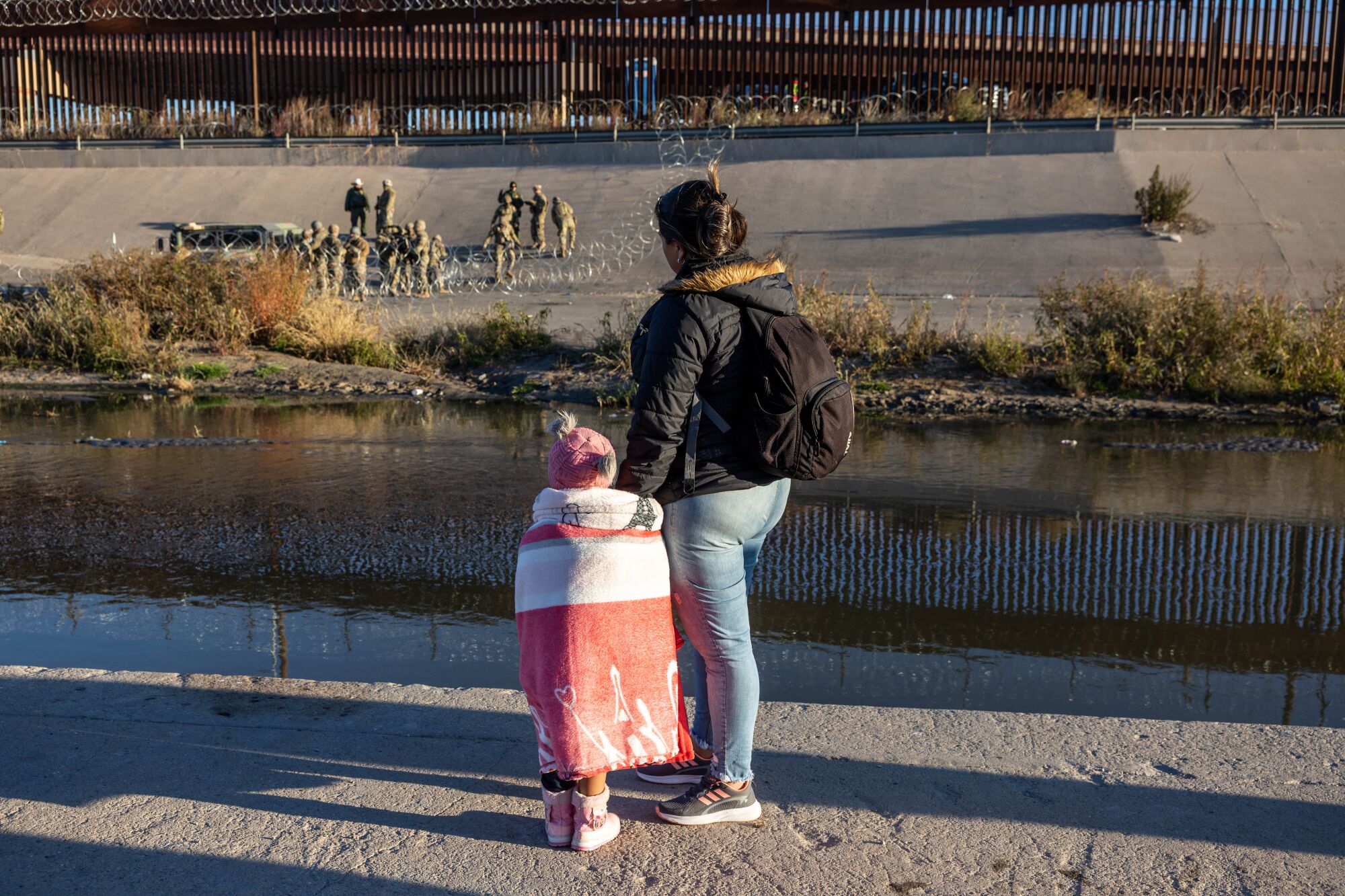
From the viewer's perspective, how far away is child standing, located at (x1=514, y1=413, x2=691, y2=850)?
3121mm

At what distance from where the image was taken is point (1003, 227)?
23.2 meters

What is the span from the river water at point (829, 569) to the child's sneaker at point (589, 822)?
1.66m

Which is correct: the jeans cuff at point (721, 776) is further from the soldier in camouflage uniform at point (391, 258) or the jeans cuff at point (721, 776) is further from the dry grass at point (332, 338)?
the soldier in camouflage uniform at point (391, 258)

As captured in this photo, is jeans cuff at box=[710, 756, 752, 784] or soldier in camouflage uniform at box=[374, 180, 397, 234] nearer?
jeans cuff at box=[710, 756, 752, 784]

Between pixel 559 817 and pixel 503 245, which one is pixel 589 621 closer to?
pixel 559 817

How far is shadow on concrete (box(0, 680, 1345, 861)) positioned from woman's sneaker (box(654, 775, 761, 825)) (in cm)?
13

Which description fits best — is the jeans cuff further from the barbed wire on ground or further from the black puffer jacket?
the barbed wire on ground

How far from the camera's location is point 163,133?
33406 millimetres

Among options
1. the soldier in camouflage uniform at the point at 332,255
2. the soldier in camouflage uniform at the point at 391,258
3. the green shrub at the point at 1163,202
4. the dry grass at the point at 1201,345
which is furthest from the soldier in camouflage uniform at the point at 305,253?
the green shrub at the point at 1163,202

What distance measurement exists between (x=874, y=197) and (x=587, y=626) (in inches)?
932

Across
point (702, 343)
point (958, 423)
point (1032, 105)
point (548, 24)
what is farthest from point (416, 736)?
point (548, 24)

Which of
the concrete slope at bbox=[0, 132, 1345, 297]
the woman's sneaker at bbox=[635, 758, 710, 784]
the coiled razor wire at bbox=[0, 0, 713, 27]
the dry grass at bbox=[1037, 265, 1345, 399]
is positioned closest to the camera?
the woman's sneaker at bbox=[635, 758, 710, 784]

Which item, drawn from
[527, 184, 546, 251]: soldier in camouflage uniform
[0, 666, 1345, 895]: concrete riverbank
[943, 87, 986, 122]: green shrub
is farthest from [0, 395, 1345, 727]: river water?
[943, 87, 986, 122]: green shrub

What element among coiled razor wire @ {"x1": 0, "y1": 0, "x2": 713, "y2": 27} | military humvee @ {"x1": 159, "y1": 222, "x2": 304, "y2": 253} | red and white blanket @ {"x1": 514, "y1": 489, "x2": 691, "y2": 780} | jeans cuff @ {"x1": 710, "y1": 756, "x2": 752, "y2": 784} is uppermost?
coiled razor wire @ {"x1": 0, "y1": 0, "x2": 713, "y2": 27}
